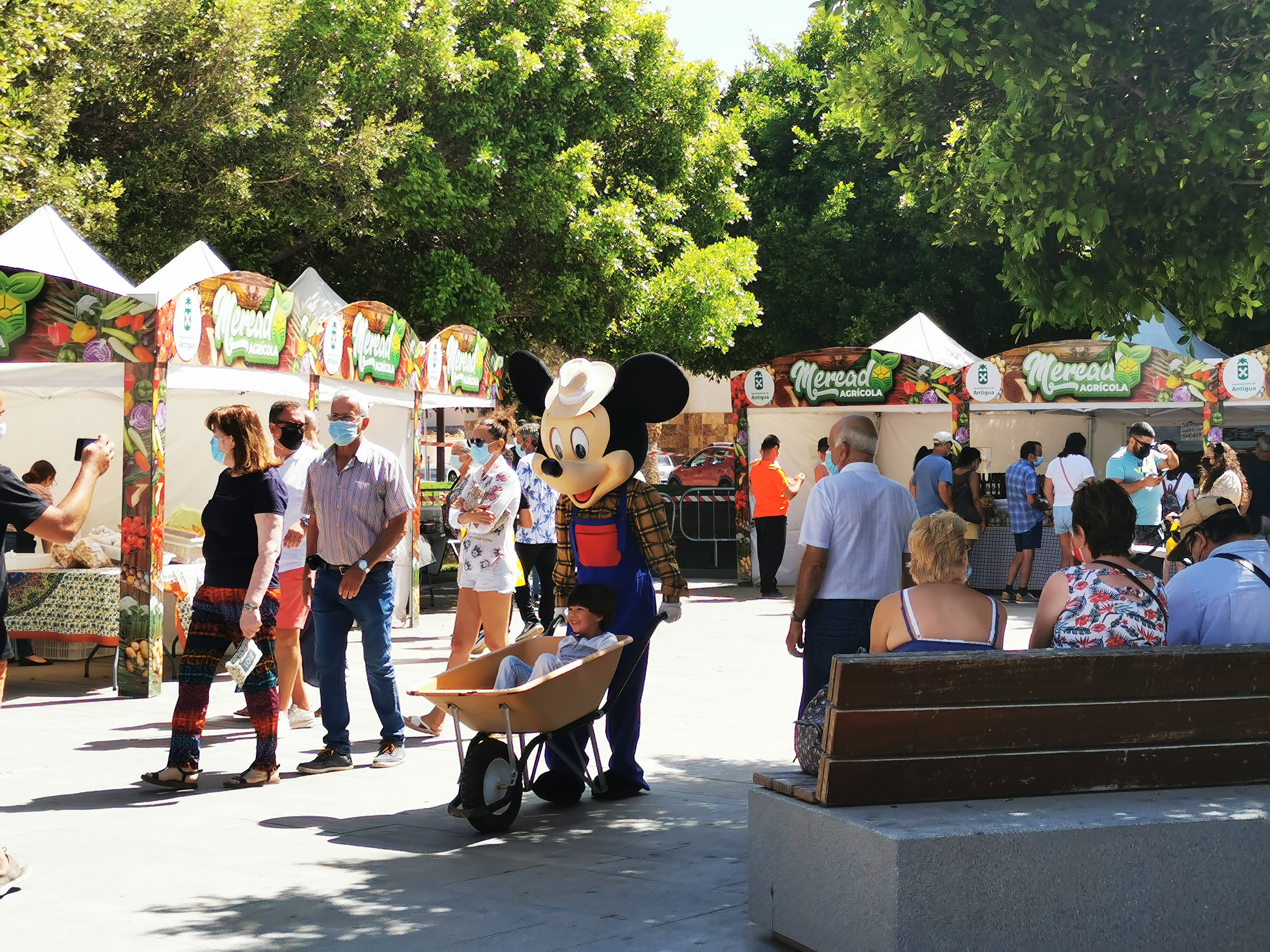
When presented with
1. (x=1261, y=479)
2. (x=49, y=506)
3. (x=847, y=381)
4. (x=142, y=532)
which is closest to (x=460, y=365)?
(x=142, y=532)

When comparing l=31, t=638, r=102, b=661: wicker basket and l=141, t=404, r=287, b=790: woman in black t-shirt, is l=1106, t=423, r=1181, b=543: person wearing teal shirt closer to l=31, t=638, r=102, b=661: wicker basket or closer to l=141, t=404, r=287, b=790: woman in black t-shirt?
l=31, t=638, r=102, b=661: wicker basket

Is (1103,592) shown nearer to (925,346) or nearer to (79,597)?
(79,597)

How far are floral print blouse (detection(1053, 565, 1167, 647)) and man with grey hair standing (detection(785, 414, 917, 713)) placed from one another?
1.17m

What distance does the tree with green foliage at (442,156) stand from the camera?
16.5 m

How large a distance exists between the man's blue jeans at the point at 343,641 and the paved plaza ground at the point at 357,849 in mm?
324

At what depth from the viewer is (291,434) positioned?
802 cm

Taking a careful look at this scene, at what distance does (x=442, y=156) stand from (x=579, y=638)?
1373 centimetres

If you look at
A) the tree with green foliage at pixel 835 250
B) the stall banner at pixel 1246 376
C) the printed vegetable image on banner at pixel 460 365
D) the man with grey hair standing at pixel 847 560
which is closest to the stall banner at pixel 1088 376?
the stall banner at pixel 1246 376

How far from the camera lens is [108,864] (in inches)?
213

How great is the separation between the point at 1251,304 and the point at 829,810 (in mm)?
4999

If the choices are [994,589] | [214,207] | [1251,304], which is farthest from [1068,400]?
[214,207]

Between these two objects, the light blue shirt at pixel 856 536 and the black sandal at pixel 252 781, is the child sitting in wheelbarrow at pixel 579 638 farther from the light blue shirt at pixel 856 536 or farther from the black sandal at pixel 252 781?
the black sandal at pixel 252 781

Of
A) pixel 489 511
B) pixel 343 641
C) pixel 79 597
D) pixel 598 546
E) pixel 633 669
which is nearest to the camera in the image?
pixel 633 669

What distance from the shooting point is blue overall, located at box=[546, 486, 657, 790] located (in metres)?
6.50
